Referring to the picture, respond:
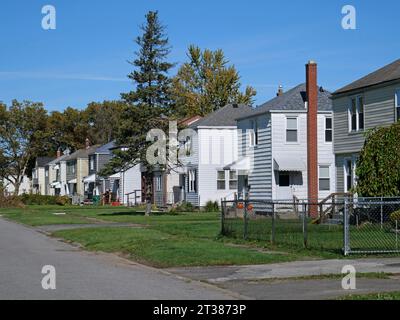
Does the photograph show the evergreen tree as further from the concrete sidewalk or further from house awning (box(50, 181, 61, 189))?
the concrete sidewalk

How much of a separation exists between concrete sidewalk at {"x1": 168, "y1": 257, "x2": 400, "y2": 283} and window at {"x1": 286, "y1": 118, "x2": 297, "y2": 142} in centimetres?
2459

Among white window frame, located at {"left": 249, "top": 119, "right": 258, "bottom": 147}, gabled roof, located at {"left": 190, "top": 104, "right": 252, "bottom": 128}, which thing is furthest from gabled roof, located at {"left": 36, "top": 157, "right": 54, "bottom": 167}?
white window frame, located at {"left": 249, "top": 119, "right": 258, "bottom": 147}

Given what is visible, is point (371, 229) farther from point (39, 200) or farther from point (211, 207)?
point (39, 200)

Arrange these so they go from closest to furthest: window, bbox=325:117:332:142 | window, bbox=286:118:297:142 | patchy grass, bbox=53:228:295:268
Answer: patchy grass, bbox=53:228:295:268, window, bbox=286:118:297:142, window, bbox=325:117:332:142

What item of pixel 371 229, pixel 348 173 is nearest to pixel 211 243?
pixel 371 229

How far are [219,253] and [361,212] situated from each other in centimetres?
990

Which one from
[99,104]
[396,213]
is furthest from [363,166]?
[99,104]

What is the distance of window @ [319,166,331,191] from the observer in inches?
1651

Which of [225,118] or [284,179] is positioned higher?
[225,118]

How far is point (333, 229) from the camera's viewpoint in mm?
26125

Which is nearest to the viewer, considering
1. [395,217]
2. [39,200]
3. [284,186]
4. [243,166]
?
[395,217]

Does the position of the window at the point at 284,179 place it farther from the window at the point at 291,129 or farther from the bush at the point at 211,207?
the bush at the point at 211,207

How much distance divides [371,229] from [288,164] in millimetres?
17702

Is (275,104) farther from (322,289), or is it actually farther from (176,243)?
(322,289)
